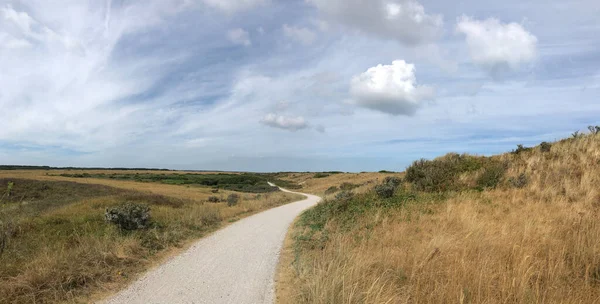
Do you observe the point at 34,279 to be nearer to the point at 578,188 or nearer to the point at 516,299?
the point at 516,299

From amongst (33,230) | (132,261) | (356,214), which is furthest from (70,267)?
(33,230)

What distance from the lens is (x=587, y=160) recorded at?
1275 centimetres

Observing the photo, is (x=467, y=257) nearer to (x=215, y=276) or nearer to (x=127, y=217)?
(x=215, y=276)

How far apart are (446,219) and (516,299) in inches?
191

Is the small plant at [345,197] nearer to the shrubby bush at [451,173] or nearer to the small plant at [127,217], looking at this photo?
the shrubby bush at [451,173]

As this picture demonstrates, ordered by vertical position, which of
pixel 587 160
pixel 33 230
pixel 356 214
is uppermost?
pixel 587 160

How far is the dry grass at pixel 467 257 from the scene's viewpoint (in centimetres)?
377

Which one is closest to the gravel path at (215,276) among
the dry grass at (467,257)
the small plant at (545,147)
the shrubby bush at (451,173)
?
the dry grass at (467,257)

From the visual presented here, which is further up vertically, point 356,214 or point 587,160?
point 587,160

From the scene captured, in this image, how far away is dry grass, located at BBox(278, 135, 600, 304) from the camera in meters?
3.77

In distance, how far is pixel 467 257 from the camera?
192 inches

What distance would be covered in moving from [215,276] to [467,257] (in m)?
4.88

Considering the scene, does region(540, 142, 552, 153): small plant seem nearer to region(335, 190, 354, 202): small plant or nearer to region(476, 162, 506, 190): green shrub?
region(476, 162, 506, 190): green shrub

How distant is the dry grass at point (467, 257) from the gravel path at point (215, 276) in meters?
0.62
